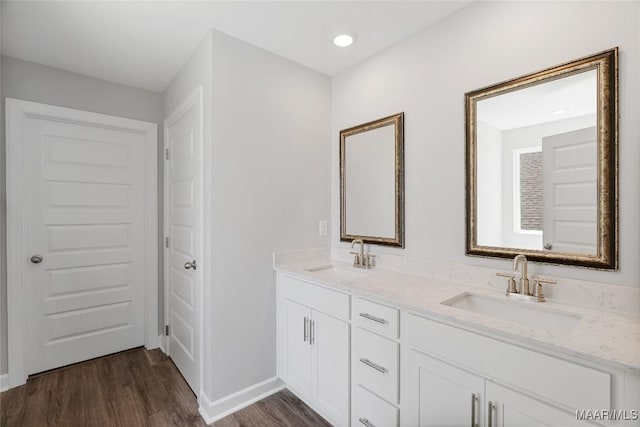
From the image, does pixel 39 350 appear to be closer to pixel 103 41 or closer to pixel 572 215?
pixel 103 41

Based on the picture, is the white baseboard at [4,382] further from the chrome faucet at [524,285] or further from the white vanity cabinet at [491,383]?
the chrome faucet at [524,285]

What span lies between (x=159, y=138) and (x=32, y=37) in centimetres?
106

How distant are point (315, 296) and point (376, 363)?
525 mm

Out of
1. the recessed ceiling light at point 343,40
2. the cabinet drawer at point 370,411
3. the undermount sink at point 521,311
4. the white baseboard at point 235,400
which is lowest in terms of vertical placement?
the white baseboard at point 235,400

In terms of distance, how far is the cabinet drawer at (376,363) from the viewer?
144 cm

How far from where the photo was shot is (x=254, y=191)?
6.91 feet

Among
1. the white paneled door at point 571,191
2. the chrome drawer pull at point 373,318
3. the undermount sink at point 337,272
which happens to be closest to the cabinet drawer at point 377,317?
the chrome drawer pull at point 373,318

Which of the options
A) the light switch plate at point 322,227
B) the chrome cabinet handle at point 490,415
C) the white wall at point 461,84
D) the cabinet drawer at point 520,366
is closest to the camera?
the cabinet drawer at point 520,366

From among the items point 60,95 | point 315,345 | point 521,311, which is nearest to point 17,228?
point 60,95

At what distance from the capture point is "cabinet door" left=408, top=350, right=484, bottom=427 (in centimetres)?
116

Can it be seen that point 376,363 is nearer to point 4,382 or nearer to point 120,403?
point 120,403

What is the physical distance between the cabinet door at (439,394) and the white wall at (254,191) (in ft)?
3.65

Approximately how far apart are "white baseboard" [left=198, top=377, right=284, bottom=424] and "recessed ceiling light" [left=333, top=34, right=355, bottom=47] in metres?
2.36

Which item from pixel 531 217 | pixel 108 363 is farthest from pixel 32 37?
pixel 531 217
